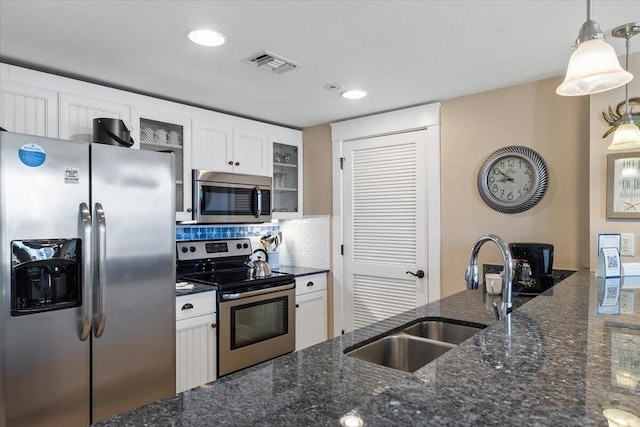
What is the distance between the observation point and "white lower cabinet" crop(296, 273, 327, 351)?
3.45 metres

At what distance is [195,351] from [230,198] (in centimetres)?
118

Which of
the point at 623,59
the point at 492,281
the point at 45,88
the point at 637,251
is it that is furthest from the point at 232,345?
the point at 623,59

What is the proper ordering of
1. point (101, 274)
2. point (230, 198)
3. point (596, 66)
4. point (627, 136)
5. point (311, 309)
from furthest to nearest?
point (311, 309) < point (230, 198) < point (101, 274) < point (627, 136) < point (596, 66)

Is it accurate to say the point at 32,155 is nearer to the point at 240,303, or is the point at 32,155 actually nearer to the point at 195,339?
the point at 195,339

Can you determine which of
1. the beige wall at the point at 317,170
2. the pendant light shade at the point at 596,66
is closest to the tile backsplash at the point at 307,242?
the beige wall at the point at 317,170

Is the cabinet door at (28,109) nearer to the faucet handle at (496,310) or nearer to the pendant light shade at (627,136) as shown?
the faucet handle at (496,310)

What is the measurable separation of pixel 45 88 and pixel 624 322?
9.61 feet

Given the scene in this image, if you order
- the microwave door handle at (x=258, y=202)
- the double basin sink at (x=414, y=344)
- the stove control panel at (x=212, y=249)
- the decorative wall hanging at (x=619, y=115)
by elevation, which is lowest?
the double basin sink at (x=414, y=344)

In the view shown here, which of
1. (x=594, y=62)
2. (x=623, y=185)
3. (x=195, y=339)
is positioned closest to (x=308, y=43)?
(x=594, y=62)

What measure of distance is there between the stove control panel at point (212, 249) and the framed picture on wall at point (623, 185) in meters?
2.76

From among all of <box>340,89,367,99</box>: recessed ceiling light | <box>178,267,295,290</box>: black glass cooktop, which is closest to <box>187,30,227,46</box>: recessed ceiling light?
<box>340,89,367,99</box>: recessed ceiling light

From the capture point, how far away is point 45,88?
7.54 ft

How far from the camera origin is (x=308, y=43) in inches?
79.4

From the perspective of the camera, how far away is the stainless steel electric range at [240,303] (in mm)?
2834
